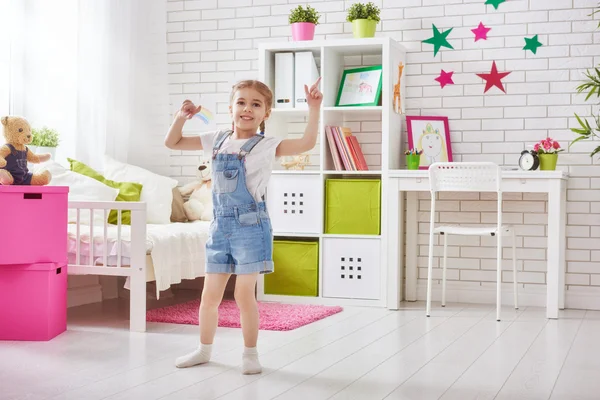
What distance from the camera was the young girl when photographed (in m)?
3.04

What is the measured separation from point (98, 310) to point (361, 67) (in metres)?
2.08

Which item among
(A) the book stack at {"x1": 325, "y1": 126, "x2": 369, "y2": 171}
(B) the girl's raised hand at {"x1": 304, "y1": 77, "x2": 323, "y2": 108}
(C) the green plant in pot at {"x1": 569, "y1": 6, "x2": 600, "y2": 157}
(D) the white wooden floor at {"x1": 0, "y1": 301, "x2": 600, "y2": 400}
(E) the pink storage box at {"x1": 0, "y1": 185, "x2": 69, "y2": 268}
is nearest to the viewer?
(D) the white wooden floor at {"x1": 0, "y1": 301, "x2": 600, "y2": 400}

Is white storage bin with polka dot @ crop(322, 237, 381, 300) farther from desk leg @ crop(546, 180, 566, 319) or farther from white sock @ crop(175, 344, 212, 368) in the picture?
white sock @ crop(175, 344, 212, 368)

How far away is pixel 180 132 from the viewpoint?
3.13m

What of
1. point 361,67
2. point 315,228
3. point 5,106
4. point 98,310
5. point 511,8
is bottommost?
point 98,310

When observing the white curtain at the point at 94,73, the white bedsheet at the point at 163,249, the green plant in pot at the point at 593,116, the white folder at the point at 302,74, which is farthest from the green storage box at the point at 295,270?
the green plant in pot at the point at 593,116

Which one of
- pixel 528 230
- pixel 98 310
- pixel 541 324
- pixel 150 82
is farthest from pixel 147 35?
pixel 541 324

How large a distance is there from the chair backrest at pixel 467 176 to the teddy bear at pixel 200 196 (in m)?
1.43

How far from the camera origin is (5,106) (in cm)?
449

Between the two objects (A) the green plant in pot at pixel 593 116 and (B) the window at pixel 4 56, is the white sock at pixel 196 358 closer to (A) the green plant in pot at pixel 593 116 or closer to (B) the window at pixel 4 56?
(B) the window at pixel 4 56

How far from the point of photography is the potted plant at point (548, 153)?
460 cm

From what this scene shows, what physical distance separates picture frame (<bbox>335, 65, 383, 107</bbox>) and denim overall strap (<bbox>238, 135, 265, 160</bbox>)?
1.92m

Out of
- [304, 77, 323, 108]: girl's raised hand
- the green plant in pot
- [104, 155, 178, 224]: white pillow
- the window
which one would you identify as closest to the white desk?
the green plant in pot

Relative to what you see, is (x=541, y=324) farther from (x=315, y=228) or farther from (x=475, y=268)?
(x=315, y=228)
